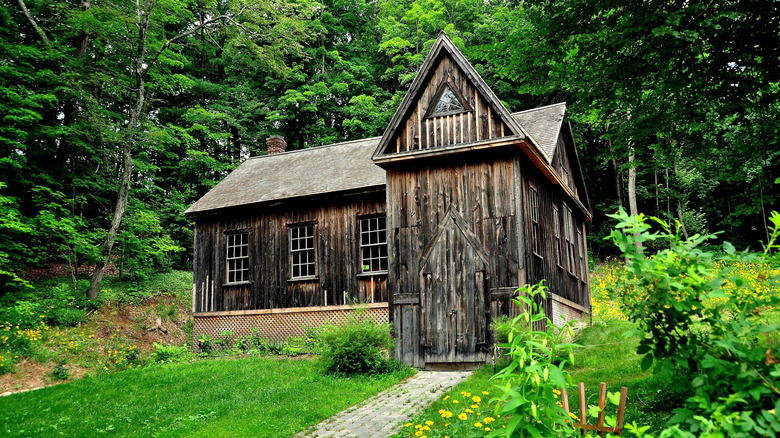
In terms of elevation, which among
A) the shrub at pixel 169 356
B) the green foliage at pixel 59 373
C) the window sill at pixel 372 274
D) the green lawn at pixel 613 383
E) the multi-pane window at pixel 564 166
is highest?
the multi-pane window at pixel 564 166

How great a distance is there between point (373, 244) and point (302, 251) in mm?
2604

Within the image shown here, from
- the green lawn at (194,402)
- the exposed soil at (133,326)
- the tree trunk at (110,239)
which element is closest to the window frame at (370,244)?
the green lawn at (194,402)

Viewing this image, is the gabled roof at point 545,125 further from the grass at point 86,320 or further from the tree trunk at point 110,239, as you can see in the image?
the tree trunk at point 110,239

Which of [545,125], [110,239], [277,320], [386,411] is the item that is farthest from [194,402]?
[110,239]

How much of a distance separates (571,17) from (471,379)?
6.39 meters

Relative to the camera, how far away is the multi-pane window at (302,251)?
16.8 metres

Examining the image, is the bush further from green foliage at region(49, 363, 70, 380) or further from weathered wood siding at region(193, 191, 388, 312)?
green foliage at region(49, 363, 70, 380)

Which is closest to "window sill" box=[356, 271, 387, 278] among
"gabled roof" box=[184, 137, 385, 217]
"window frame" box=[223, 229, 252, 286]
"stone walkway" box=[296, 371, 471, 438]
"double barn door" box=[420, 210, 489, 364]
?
"gabled roof" box=[184, 137, 385, 217]

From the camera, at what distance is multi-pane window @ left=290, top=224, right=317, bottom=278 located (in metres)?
16.8

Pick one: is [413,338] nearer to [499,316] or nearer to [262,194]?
[499,316]

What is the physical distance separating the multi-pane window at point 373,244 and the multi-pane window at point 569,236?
584cm

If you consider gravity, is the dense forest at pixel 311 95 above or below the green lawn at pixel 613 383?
above

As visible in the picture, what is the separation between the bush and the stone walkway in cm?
80

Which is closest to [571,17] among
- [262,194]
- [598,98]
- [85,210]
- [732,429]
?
[598,98]
